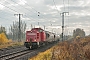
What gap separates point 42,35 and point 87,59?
26393 mm

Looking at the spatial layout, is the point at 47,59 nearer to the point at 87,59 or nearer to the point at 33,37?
the point at 87,59

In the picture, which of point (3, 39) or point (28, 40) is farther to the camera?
point (3, 39)

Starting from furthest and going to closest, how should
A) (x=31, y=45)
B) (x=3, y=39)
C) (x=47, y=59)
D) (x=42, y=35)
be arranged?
(x=3, y=39) → (x=42, y=35) → (x=31, y=45) → (x=47, y=59)

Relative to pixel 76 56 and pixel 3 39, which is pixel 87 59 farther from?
pixel 3 39

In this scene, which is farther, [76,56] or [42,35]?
[42,35]

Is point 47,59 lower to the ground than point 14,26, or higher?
lower

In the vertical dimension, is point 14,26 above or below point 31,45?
above

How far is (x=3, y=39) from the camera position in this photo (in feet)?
284

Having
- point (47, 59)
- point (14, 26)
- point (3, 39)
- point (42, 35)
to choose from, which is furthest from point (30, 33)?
point (14, 26)

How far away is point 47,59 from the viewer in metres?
15.2

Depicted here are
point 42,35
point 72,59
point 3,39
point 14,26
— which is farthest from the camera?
point 14,26

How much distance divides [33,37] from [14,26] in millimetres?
126997

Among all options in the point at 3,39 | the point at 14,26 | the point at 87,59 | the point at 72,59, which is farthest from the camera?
the point at 14,26

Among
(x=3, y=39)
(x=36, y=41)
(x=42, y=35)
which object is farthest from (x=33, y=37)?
(x=3, y=39)
